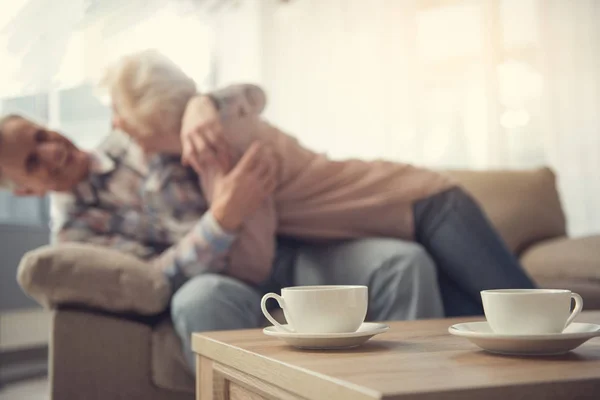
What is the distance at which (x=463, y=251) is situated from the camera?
1380 millimetres

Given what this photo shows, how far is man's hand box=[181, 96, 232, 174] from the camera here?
1.43 m

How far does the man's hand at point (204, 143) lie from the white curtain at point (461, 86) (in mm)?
Result: 1442

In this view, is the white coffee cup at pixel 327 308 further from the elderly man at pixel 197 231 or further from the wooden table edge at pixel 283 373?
the elderly man at pixel 197 231

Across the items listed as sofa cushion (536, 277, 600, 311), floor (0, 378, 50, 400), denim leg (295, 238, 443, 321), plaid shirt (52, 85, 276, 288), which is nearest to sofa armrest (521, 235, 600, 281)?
sofa cushion (536, 277, 600, 311)

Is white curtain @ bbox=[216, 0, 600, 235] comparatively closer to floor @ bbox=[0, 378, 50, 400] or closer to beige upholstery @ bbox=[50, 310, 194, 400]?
floor @ bbox=[0, 378, 50, 400]

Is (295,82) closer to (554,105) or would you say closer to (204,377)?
(554,105)

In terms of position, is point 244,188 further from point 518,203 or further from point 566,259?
point 518,203

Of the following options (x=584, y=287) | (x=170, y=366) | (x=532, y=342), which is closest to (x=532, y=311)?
(x=532, y=342)

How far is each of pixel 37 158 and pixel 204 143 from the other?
1.31 feet

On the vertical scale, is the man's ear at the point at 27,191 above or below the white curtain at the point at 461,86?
below

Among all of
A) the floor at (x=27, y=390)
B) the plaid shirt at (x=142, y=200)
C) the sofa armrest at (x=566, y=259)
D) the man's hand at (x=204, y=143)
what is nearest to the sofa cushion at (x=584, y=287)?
the sofa armrest at (x=566, y=259)

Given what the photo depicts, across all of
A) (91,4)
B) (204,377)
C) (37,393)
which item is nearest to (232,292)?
(204,377)

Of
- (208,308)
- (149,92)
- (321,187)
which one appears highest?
(149,92)

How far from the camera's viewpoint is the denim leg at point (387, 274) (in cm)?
132
